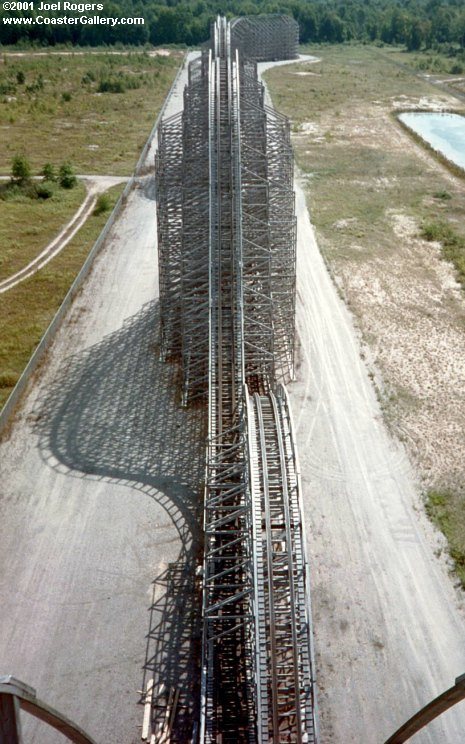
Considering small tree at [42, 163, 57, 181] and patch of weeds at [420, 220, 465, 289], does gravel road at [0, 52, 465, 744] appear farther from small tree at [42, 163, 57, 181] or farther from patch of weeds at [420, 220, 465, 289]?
small tree at [42, 163, 57, 181]

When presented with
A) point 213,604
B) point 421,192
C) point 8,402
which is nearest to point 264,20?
point 421,192

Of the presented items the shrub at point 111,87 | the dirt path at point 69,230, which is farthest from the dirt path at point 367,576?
the shrub at point 111,87

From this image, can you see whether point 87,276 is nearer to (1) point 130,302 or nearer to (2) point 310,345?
(1) point 130,302

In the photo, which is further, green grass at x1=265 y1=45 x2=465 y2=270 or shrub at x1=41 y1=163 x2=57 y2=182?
shrub at x1=41 y1=163 x2=57 y2=182

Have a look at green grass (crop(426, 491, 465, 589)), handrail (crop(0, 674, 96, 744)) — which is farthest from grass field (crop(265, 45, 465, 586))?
handrail (crop(0, 674, 96, 744))

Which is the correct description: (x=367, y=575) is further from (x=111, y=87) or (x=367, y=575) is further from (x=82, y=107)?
(x=111, y=87)
